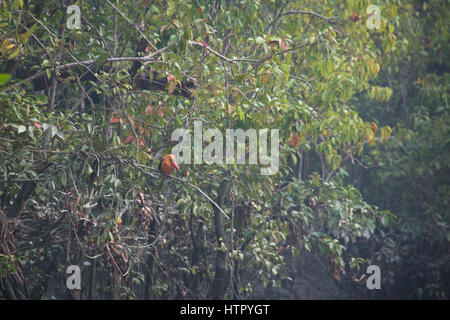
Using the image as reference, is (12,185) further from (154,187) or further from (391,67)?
(391,67)

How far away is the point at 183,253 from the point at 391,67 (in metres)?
3.24

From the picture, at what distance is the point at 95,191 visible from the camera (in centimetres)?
309

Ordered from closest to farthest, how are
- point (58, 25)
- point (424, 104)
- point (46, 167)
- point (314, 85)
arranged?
point (46, 167) < point (58, 25) < point (314, 85) < point (424, 104)

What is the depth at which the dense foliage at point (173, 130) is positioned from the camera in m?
2.83

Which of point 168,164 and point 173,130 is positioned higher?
point 173,130

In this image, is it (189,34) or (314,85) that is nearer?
(189,34)

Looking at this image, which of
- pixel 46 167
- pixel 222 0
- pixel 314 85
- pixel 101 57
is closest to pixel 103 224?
pixel 46 167

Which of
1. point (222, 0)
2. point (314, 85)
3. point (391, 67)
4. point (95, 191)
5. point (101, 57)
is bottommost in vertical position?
point (95, 191)

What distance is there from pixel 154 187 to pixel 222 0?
138cm

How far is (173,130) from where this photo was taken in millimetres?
3350

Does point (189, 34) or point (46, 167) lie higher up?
point (189, 34)

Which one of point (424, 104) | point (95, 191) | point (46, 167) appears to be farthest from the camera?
point (424, 104)

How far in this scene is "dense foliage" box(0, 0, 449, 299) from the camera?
2.83m

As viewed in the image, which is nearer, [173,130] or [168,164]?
[168,164]
